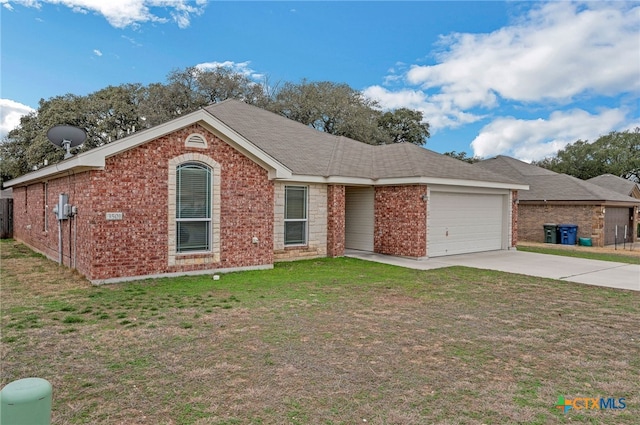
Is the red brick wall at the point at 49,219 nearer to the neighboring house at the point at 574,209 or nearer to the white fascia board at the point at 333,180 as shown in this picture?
the white fascia board at the point at 333,180

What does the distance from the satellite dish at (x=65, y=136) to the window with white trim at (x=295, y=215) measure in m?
6.88

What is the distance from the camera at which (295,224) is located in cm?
1294

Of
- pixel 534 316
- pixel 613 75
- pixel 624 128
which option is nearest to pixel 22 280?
pixel 534 316

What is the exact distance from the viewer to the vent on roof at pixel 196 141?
9.45 m

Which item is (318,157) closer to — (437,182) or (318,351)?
(437,182)

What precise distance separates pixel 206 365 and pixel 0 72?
9.30 metres

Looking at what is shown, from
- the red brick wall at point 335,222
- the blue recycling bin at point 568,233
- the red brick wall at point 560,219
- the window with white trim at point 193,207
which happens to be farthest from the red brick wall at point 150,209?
the red brick wall at point 560,219

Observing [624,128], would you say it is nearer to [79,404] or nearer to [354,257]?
[354,257]

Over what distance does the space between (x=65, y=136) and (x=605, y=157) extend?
50934 mm

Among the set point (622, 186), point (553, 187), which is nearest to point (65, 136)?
point (553, 187)

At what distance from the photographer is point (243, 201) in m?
10.4

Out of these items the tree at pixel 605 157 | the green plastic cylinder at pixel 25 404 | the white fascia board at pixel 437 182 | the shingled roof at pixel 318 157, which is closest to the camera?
the green plastic cylinder at pixel 25 404

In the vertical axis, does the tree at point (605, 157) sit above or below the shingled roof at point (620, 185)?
above

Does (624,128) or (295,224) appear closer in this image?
(295,224)
